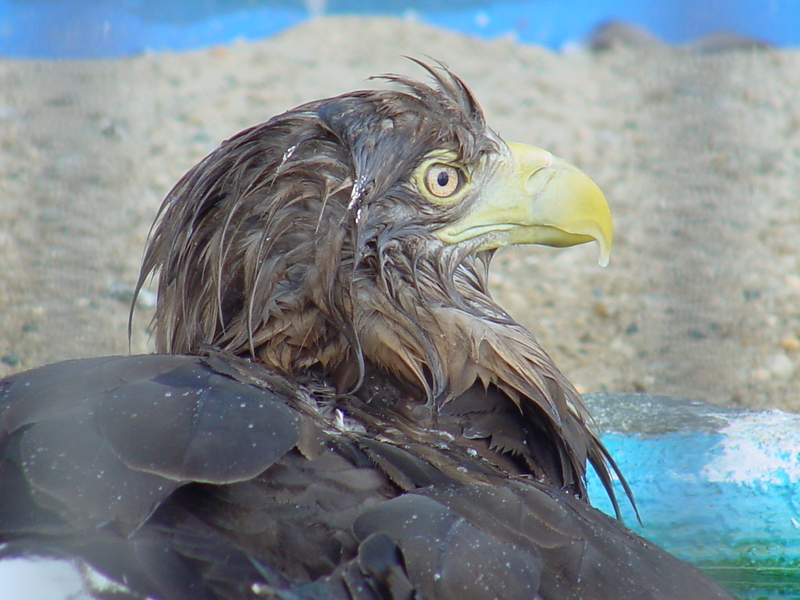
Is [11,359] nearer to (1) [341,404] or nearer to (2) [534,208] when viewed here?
(1) [341,404]

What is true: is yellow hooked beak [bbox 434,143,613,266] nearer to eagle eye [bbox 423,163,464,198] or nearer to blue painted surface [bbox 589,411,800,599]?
eagle eye [bbox 423,163,464,198]

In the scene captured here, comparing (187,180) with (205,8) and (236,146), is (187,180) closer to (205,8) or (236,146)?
(236,146)

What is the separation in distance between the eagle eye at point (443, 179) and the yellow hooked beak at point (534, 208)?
7 centimetres

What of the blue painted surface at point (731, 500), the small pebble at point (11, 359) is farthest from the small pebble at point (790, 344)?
the small pebble at point (11, 359)

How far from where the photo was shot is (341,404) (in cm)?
228

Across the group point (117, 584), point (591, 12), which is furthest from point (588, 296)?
point (117, 584)

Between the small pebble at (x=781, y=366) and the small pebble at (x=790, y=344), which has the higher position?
the small pebble at (x=790, y=344)

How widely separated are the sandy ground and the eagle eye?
56 centimetres

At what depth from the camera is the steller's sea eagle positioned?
1.64 m

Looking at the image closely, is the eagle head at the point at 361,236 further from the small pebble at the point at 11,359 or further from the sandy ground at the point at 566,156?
the small pebble at the point at 11,359

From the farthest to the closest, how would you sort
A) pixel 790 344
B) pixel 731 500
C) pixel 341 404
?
pixel 790 344 < pixel 731 500 < pixel 341 404

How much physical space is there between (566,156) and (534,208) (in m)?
4.36

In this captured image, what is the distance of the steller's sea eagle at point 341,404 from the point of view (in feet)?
5.39

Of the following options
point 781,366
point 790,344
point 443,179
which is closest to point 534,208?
point 443,179
